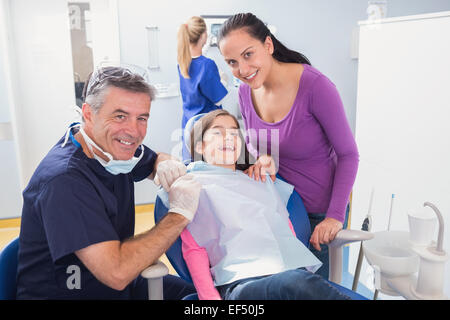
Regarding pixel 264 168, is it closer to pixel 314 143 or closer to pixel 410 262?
pixel 314 143

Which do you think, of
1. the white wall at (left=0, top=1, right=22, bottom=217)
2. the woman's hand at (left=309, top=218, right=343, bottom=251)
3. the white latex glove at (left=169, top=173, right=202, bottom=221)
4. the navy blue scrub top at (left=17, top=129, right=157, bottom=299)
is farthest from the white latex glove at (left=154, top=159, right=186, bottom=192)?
the white wall at (left=0, top=1, right=22, bottom=217)

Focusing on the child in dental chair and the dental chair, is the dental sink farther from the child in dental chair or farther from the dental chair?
the child in dental chair

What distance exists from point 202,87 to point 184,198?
1469 millimetres

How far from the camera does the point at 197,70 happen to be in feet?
8.38

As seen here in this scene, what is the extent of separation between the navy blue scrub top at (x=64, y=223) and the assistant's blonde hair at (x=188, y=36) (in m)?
1.55

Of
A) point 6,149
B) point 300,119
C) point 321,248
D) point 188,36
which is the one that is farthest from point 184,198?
point 6,149

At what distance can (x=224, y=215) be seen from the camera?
1.33 meters

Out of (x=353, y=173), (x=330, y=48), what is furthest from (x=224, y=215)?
(x=330, y=48)

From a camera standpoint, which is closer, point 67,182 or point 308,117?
point 67,182

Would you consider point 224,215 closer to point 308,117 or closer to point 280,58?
point 308,117

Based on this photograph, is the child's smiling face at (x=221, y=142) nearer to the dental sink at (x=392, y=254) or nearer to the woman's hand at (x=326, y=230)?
the woman's hand at (x=326, y=230)

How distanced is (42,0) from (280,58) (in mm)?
2435

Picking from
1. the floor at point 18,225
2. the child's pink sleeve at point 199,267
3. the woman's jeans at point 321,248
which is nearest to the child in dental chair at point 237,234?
the child's pink sleeve at point 199,267

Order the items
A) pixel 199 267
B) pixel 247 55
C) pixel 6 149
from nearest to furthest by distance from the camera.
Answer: pixel 199 267 → pixel 247 55 → pixel 6 149
